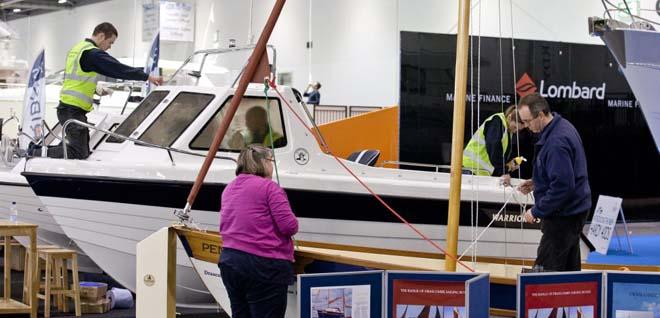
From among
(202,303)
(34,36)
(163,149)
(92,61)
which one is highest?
(34,36)

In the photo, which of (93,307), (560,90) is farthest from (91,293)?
(560,90)

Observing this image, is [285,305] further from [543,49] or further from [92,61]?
[543,49]

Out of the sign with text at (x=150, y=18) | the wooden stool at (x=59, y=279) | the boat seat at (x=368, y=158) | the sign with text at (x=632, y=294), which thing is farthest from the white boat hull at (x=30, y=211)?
the sign with text at (x=150, y=18)

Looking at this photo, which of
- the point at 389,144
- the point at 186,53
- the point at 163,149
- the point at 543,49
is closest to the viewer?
the point at 163,149

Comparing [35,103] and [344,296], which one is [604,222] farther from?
[344,296]

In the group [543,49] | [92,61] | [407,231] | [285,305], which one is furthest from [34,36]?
[285,305]

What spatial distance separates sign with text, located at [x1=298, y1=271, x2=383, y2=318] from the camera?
173 inches

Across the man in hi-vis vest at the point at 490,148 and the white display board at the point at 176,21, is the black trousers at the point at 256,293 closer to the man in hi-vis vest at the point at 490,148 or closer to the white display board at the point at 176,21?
the man in hi-vis vest at the point at 490,148

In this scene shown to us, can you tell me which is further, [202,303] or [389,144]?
[389,144]

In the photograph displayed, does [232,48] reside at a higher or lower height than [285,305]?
higher

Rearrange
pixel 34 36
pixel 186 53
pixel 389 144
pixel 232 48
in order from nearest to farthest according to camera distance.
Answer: pixel 232 48
pixel 389 144
pixel 186 53
pixel 34 36

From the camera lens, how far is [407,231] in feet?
25.0

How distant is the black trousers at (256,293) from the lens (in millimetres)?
5066

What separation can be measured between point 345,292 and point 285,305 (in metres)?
0.79
